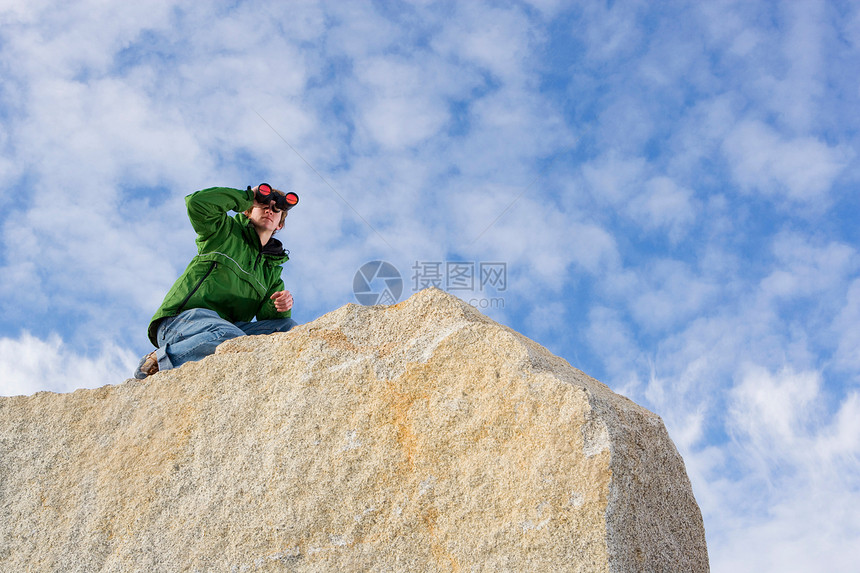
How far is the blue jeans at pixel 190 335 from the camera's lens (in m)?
3.83

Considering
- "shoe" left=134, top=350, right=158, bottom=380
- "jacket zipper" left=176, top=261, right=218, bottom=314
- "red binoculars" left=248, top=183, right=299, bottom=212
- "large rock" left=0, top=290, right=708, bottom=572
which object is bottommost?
"large rock" left=0, top=290, right=708, bottom=572

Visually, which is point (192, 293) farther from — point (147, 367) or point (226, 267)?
point (147, 367)

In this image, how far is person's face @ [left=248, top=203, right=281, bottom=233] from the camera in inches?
182

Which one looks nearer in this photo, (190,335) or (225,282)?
(190,335)

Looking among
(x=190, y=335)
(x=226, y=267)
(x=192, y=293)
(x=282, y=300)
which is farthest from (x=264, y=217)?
(x=190, y=335)

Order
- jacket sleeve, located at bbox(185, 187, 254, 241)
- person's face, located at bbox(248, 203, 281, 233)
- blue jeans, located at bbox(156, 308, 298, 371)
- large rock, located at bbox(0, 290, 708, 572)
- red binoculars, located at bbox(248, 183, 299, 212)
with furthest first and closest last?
person's face, located at bbox(248, 203, 281, 233), red binoculars, located at bbox(248, 183, 299, 212), jacket sleeve, located at bbox(185, 187, 254, 241), blue jeans, located at bbox(156, 308, 298, 371), large rock, located at bbox(0, 290, 708, 572)

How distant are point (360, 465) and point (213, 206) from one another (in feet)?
7.05

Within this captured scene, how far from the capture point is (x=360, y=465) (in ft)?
9.07

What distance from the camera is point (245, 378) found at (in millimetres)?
3123

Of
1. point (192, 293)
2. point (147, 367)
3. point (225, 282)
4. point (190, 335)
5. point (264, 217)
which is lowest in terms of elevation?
point (147, 367)

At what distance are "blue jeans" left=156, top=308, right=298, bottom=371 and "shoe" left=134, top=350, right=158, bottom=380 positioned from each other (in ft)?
0.26

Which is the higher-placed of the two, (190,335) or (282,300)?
(282,300)

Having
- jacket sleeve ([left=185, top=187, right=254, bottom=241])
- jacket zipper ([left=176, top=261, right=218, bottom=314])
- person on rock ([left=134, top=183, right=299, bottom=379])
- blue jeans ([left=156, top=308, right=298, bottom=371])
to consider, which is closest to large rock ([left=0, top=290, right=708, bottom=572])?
blue jeans ([left=156, top=308, right=298, bottom=371])

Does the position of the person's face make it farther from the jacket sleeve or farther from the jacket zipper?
the jacket zipper
